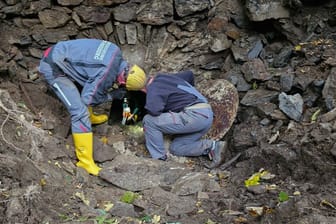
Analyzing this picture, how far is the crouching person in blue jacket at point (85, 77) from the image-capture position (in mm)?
5098

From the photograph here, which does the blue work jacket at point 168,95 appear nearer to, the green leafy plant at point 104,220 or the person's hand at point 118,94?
the person's hand at point 118,94

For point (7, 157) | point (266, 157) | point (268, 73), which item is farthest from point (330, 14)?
point (7, 157)

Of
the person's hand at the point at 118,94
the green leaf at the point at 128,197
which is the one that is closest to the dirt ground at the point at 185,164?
the green leaf at the point at 128,197

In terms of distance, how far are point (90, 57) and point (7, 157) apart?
1.44 metres

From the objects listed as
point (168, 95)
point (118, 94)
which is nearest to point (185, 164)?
point (168, 95)

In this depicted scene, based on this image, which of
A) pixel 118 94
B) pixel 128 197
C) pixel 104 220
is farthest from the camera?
pixel 118 94

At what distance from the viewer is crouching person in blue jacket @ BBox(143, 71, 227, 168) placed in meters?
5.43

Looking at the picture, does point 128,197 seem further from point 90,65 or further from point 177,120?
point 90,65

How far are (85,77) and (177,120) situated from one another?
1051mm

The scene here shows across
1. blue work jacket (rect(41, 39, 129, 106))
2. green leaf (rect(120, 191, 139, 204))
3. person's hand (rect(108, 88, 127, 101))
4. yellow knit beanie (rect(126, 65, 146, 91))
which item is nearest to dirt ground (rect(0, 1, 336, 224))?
green leaf (rect(120, 191, 139, 204))

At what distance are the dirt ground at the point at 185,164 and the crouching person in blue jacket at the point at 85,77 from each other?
0.76 feet

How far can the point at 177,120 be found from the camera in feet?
17.9

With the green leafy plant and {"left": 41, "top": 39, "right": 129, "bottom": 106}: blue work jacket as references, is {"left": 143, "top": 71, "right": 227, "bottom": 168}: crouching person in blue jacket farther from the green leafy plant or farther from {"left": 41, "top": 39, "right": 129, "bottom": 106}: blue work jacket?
the green leafy plant

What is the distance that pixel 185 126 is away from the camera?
17.9 feet
